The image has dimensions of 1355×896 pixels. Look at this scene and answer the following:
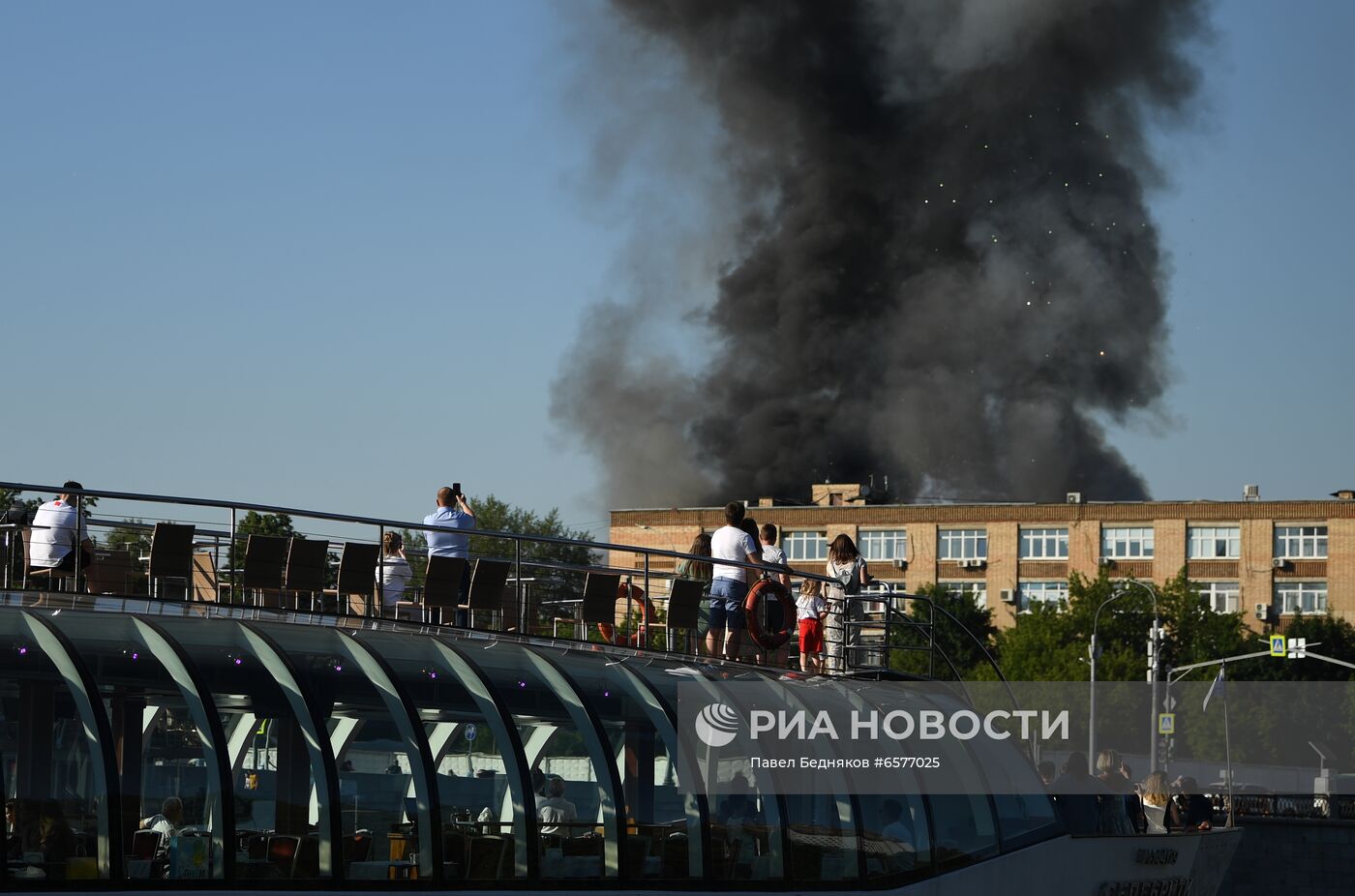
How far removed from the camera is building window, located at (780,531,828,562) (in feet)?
352

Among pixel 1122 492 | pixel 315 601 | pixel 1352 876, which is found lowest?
pixel 1352 876

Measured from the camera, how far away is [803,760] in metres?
18.6

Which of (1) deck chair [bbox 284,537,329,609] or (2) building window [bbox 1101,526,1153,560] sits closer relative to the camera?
(1) deck chair [bbox 284,537,329,609]

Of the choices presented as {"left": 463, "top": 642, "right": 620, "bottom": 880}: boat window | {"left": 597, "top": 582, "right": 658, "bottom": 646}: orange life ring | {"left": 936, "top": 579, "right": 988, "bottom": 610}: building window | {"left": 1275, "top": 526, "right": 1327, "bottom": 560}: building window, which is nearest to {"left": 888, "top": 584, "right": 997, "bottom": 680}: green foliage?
{"left": 936, "top": 579, "right": 988, "bottom": 610}: building window

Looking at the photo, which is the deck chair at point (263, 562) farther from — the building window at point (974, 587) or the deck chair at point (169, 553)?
the building window at point (974, 587)

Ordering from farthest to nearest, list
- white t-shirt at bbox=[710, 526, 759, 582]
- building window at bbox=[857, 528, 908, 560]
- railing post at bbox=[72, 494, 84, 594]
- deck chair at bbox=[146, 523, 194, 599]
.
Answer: building window at bbox=[857, 528, 908, 560]
white t-shirt at bbox=[710, 526, 759, 582]
deck chair at bbox=[146, 523, 194, 599]
railing post at bbox=[72, 494, 84, 594]

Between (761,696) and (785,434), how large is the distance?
10048 cm

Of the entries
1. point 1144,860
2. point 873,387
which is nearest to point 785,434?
point 873,387

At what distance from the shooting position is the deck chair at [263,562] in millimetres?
16453

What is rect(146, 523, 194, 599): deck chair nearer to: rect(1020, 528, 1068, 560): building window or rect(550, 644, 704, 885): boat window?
rect(550, 644, 704, 885): boat window

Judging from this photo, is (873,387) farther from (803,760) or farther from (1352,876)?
(803,760)

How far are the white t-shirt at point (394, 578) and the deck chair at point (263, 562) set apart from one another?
1449 mm

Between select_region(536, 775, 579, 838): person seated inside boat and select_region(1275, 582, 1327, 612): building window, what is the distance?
282ft

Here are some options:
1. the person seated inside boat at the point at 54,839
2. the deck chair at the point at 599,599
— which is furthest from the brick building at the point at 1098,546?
the person seated inside boat at the point at 54,839
